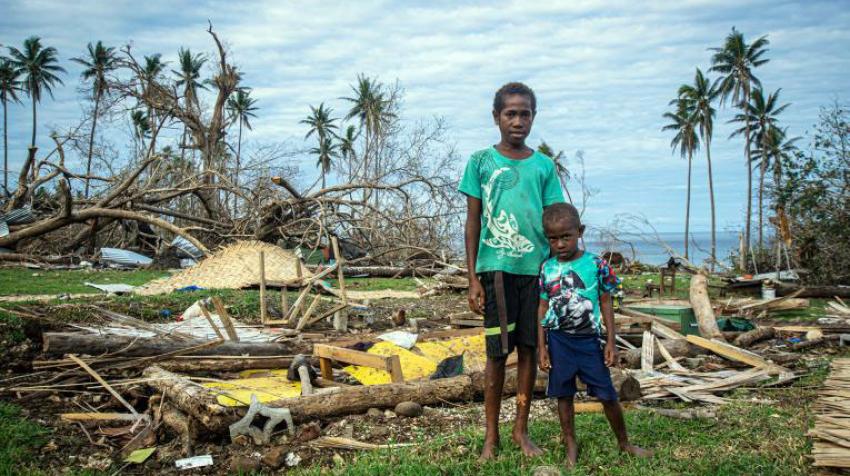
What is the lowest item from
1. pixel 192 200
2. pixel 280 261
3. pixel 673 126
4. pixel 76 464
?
pixel 76 464

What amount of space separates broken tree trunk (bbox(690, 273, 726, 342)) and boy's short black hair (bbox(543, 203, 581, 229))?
5227 mm

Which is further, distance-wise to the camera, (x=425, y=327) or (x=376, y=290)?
(x=376, y=290)

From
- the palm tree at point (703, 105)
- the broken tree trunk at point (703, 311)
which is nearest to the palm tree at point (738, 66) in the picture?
the palm tree at point (703, 105)

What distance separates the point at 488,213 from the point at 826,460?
1.97m

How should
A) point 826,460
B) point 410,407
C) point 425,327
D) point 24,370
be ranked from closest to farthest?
1. point 826,460
2. point 410,407
3. point 24,370
4. point 425,327

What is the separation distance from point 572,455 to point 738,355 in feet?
12.0

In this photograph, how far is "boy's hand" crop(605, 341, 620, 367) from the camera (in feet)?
10.2

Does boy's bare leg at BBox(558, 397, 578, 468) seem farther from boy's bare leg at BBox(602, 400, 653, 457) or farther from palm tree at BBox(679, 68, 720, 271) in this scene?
palm tree at BBox(679, 68, 720, 271)

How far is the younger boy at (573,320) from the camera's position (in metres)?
3.13

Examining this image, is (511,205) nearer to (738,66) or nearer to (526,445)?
(526,445)

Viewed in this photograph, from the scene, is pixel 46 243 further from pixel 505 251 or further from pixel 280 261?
pixel 505 251

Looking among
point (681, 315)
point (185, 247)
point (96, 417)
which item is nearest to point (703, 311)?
point (681, 315)

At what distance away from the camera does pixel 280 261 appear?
42.6 feet

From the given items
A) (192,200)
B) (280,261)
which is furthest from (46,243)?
(280,261)
